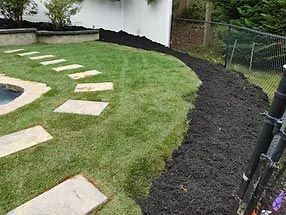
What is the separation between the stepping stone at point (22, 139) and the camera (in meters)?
2.31

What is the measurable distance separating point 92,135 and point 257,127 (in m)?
1.64

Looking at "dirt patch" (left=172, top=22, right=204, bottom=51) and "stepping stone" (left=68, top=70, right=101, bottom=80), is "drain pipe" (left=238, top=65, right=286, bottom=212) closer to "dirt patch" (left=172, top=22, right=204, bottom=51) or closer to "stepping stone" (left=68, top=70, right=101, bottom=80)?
"stepping stone" (left=68, top=70, right=101, bottom=80)

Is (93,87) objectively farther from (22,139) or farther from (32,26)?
(32,26)

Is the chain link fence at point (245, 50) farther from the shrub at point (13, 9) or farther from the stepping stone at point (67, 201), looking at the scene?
the shrub at point (13, 9)

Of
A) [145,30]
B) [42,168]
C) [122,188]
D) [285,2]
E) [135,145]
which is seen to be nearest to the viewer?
[122,188]

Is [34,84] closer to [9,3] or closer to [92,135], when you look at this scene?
[92,135]

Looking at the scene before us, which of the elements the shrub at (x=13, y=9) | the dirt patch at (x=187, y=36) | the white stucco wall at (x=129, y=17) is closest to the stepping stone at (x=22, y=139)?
the white stucco wall at (x=129, y=17)

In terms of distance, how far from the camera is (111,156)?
228cm

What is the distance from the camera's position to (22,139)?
8.04 ft

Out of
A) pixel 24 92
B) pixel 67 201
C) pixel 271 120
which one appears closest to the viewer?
pixel 271 120

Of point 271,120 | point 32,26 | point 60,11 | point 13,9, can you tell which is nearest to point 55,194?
point 271,120

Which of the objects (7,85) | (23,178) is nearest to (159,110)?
(23,178)

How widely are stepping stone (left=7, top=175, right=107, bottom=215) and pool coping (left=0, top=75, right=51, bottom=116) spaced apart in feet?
4.46

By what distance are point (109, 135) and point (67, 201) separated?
2.64 feet
